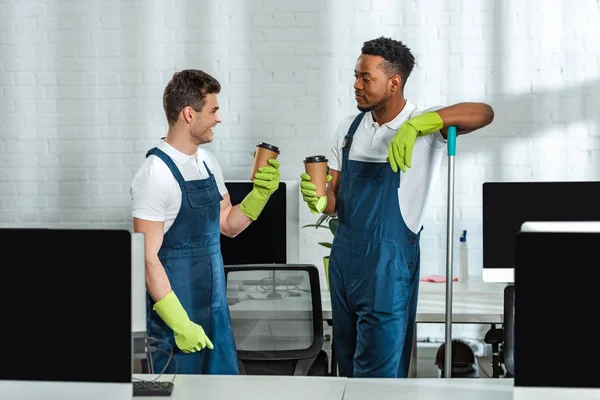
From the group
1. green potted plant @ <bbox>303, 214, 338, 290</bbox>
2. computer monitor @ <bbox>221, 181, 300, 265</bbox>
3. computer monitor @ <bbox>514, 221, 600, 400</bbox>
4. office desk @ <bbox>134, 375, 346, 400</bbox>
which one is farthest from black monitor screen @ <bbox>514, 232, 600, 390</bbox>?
computer monitor @ <bbox>221, 181, 300, 265</bbox>

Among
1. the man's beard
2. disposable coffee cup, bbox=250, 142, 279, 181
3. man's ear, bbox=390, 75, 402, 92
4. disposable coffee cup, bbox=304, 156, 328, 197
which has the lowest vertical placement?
disposable coffee cup, bbox=304, 156, 328, 197

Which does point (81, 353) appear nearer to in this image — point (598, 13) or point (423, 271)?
point (423, 271)

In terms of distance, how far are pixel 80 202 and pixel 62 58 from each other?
0.75 m

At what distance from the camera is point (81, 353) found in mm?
1579

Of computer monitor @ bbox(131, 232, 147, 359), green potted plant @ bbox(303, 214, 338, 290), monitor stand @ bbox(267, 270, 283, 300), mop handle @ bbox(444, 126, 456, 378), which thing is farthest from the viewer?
green potted plant @ bbox(303, 214, 338, 290)

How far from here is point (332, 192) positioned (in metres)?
3.16

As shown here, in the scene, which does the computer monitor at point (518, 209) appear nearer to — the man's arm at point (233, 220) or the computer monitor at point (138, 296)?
the man's arm at point (233, 220)

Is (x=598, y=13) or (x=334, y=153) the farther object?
(x=598, y=13)

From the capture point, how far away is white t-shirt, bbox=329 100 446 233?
9.68 ft

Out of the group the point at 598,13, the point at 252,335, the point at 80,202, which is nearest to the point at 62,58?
the point at 80,202

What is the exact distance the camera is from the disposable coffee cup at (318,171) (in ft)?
9.22

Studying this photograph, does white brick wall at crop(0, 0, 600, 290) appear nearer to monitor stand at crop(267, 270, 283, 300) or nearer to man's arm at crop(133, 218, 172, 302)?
monitor stand at crop(267, 270, 283, 300)

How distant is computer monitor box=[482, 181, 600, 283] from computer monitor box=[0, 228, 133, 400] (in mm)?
1690

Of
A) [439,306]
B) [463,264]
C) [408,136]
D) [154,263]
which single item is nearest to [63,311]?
[154,263]
